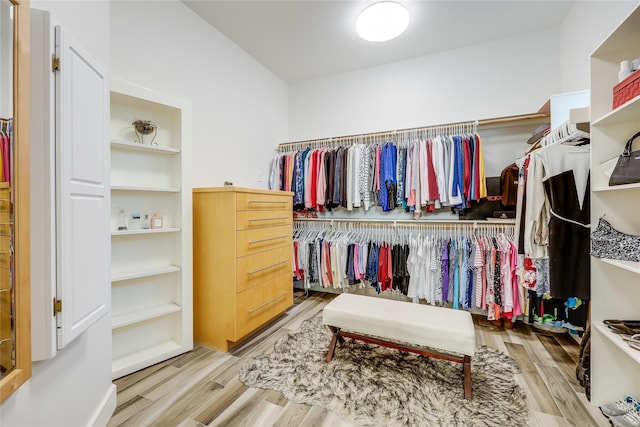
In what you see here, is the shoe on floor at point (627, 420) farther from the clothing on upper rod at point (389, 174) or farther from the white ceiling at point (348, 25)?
the white ceiling at point (348, 25)

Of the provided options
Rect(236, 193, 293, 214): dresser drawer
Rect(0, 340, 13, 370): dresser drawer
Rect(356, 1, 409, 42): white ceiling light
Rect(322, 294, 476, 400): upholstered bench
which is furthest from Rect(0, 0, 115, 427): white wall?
Rect(356, 1, 409, 42): white ceiling light

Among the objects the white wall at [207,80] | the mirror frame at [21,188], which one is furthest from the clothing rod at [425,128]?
the mirror frame at [21,188]

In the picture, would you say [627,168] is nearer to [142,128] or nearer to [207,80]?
[142,128]

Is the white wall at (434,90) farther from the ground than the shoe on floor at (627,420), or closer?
farther from the ground

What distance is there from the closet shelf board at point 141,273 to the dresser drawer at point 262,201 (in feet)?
2.20

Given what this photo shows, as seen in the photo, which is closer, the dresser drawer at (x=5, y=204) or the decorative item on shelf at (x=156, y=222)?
the dresser drawer at (x=5, y=204)

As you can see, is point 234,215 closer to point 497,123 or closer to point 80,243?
point 80,243

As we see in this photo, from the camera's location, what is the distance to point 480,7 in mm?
2328

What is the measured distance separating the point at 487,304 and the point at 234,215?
241 centimetres

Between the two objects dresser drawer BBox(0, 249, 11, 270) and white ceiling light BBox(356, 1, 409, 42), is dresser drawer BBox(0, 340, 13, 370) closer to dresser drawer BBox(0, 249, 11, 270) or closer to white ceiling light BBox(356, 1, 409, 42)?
dresser drawer BBox(0, 249, 11, 270)

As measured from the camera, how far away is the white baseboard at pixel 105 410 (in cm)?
124

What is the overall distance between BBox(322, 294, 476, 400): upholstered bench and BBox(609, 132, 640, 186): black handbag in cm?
102

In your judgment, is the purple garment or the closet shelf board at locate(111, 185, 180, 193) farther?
the purple garment

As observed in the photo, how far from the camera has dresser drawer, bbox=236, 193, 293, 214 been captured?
2.05m
